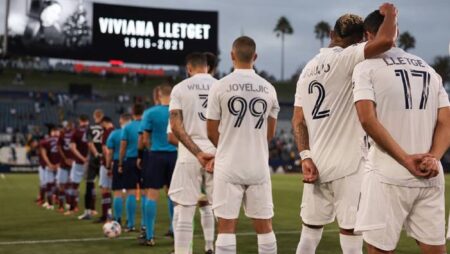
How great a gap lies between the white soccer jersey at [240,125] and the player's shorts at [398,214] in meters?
1.91

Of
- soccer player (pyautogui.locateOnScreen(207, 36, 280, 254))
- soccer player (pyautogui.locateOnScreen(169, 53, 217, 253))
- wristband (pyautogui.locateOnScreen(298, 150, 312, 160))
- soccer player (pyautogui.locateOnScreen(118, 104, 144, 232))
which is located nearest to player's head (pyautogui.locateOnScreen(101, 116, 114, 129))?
soccer player (pyautogui.locateOnScreen(118, 104, 144, 232))

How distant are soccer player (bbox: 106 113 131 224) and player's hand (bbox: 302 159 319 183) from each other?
6887mm

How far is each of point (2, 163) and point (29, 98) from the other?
15253 mm

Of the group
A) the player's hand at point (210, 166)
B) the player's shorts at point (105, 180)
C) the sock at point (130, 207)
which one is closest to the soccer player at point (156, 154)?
the sock at point (130, 207)

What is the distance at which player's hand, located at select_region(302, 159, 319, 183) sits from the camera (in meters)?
5.33

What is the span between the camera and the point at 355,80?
4621mm

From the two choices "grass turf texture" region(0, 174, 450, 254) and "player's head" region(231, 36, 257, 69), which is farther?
"grass turf texture" region(0, 174, 450, 254)

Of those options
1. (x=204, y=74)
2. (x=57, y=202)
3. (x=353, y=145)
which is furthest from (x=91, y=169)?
(x=353, y=145)

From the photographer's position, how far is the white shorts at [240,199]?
6230mm

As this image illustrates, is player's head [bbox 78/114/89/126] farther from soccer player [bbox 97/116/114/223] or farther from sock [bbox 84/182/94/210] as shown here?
sock [bbox 84/182/94/210]

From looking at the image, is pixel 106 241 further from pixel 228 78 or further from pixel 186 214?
pixel 228 78

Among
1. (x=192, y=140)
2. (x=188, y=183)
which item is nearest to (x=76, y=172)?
(x=188, y=183)

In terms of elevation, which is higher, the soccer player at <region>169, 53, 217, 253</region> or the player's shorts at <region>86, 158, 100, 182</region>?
the soccer player at <region>169, 53, 217, 253</region>

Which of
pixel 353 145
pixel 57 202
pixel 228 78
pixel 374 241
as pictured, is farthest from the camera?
pixel 57 202
